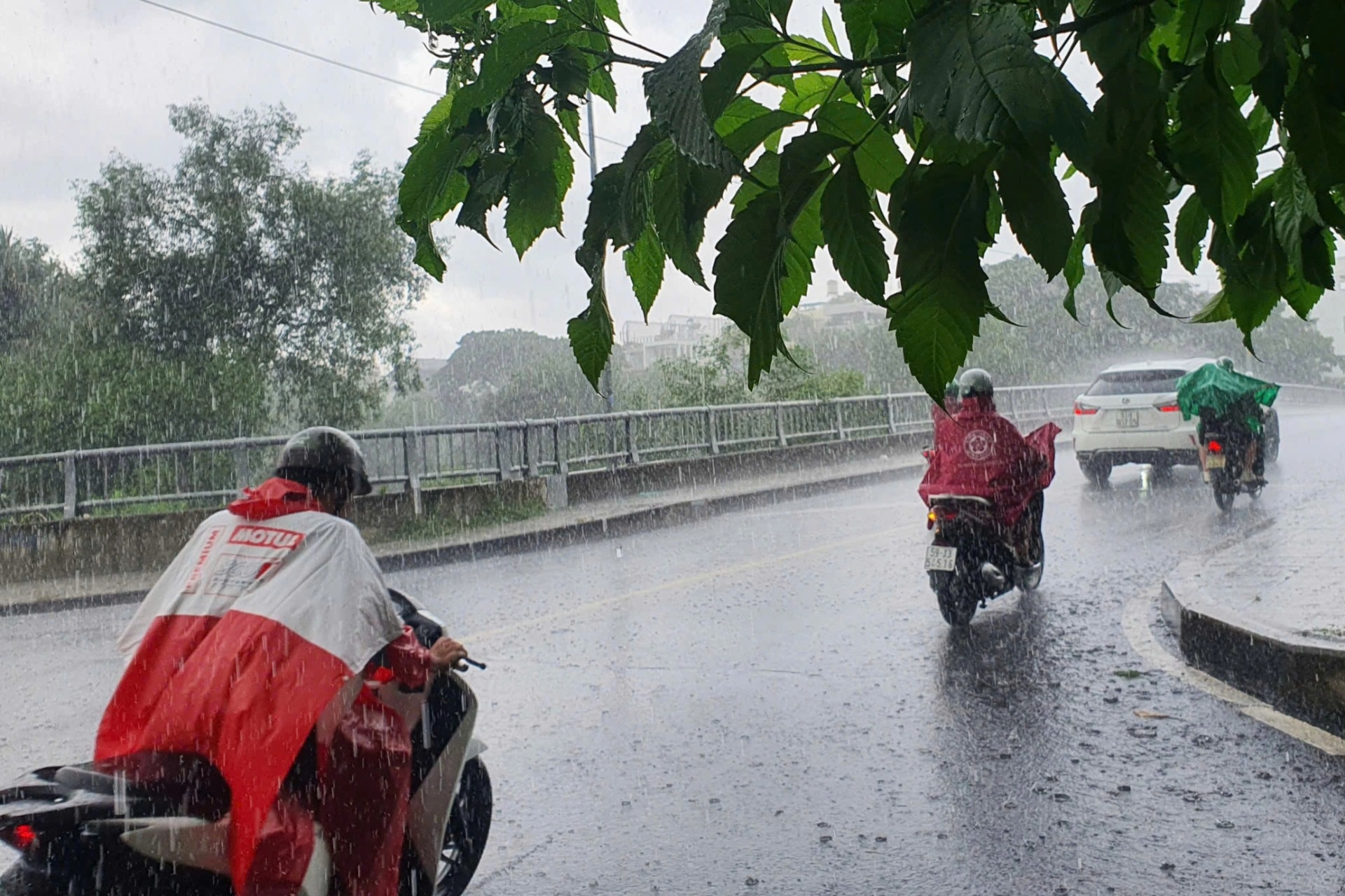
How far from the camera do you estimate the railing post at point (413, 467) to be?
15.1 m

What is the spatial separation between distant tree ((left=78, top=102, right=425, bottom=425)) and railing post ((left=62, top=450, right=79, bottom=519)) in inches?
431

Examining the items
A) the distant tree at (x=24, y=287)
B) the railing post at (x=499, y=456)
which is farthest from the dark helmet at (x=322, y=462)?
the distant tree at (x=24, y=287)

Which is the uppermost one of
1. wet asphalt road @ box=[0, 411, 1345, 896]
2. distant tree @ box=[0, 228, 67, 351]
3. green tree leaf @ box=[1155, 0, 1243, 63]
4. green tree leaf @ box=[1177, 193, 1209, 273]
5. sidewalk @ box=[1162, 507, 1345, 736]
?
distant tree @ box=[0, 228, 67, 351]

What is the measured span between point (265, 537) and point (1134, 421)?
50.4 feet

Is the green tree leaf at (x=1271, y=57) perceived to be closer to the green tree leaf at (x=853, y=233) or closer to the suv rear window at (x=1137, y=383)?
the green tree leaf at (x=853, y=233)

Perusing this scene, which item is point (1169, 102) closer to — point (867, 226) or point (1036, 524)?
point (867, 226)

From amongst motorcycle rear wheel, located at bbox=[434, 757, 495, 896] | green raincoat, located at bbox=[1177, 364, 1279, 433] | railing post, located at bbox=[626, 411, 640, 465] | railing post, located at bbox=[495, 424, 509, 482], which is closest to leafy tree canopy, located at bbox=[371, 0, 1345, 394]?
motorcycle rear wheel, located at bbox=[434, 757, 495, 896]

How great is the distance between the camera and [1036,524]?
854 cm

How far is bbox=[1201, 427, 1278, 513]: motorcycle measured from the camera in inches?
517

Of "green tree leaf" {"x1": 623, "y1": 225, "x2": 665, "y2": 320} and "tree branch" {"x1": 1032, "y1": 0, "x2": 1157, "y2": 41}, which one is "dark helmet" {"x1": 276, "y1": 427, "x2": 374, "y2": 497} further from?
"tree branch" {"x1": 1032, "y1": 0, "x2": 1157, "y2": 41}

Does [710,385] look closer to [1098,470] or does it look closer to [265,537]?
[1098,470]

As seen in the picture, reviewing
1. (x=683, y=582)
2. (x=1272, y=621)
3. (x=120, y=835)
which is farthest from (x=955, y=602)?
(x=120, y=835)

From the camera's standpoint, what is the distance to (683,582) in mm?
10328

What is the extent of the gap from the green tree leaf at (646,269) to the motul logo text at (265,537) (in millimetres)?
1989
